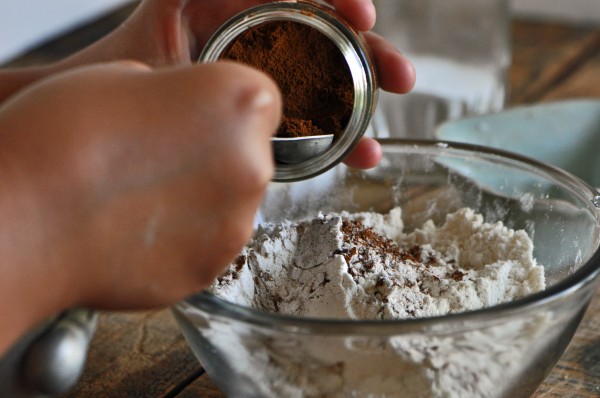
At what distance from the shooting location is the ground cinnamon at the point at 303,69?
533 millimetres

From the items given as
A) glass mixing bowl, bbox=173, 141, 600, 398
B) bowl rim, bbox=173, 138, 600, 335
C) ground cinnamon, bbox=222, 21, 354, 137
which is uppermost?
ground cinnamon, bbox=222, 21, 354, 137

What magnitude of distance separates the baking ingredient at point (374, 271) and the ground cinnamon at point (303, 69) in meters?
0.07

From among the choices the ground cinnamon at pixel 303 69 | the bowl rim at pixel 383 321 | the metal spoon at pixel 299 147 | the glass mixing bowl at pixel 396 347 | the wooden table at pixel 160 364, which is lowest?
the wooden table at pixel 160 364

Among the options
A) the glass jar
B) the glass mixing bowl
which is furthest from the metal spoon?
the glass mixing bowl

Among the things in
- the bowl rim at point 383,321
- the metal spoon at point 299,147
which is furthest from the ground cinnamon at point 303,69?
the bowl rim at point 383,321

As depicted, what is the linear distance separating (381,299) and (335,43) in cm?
17

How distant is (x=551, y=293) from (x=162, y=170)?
0.66ft

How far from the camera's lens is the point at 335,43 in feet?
1.75

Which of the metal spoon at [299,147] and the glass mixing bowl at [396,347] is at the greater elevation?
the metal spoon at [299,147]

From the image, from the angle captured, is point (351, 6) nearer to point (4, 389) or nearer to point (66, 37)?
point (4, 389)

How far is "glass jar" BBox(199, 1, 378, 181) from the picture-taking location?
52 cm

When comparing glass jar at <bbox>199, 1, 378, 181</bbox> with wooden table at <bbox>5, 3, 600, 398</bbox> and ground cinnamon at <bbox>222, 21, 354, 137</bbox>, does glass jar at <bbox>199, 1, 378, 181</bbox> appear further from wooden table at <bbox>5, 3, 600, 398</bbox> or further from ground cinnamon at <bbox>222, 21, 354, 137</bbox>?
wooden table at <bbox>5, 3, 600, 398</bbox>

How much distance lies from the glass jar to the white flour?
0.14 feet

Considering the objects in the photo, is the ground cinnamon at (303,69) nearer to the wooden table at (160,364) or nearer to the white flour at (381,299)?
the white flour at (381,299)
